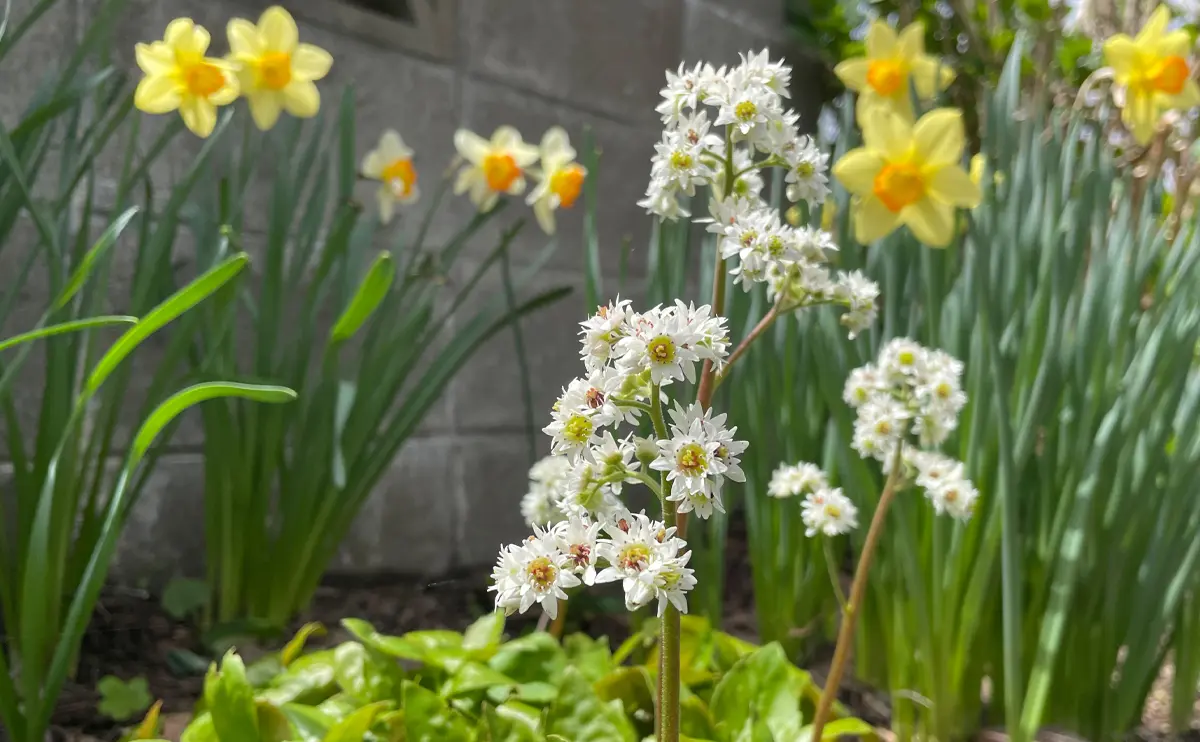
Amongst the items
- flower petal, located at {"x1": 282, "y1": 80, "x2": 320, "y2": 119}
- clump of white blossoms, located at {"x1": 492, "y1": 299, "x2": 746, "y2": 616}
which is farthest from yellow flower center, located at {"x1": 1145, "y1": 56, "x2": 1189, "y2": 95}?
flower petal, located at {"x1": 282, "y1": 80, "x2": 320, "y2": 119}

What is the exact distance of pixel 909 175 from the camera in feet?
2.38

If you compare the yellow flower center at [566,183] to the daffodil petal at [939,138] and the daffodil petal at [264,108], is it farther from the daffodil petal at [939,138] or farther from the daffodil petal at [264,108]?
the daffodil petal at [939,138]

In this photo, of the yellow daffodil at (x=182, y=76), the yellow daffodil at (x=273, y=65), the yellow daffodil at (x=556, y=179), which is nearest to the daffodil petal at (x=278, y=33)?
the yellow daffodil at (x=273, y=65)

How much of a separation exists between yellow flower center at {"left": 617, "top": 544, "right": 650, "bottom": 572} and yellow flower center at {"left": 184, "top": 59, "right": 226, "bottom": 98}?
28.4 inches

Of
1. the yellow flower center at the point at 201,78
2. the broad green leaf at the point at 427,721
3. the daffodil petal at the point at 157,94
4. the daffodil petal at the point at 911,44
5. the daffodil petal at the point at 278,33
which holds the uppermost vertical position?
the daffodil petal at the point at 911,44

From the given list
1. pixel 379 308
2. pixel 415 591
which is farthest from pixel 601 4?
pixel 415 591

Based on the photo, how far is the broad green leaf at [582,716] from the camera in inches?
23.3

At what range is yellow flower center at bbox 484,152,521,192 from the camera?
115 cm

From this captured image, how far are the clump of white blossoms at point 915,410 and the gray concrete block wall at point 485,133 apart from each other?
87 cm

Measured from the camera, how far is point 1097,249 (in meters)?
0.94

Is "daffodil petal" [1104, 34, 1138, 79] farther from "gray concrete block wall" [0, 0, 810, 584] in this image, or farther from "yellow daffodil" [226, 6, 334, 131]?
"yellow daffodil" [226, 6, 334, 131]

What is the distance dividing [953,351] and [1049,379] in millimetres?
116

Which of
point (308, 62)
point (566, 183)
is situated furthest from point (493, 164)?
point (308, 62)

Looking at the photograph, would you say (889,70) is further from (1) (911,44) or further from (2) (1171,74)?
(2) (1171,74)
